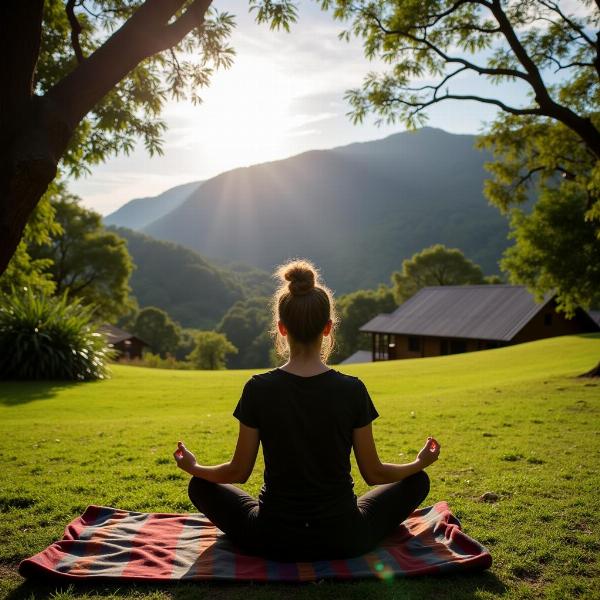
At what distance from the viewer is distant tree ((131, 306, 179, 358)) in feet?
255

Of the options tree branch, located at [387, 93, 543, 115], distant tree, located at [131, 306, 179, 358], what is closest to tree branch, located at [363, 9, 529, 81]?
tree branch, located at [387, 93, 543, 115]

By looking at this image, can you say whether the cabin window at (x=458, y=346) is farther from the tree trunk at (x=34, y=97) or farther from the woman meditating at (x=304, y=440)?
the woman meditating at (x=304, y=440)

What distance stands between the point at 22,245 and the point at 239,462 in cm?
876

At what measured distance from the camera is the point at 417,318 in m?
44.5

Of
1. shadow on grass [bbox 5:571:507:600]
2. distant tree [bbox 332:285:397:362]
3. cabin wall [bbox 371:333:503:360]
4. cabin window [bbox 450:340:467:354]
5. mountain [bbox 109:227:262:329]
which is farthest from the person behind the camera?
mountain [bbox 109:227:262:329]

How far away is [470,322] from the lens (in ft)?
133

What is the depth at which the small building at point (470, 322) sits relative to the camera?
38.5m

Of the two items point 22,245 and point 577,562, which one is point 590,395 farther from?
point 22,245

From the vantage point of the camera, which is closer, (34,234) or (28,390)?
(34,234)

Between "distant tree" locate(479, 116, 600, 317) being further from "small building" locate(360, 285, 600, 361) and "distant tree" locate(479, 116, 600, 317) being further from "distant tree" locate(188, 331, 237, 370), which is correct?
"distant tree" locate(188, 331, 237, 370)

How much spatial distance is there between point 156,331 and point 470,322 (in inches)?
1979

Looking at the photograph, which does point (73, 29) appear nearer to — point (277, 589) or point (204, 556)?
point (204, 556)

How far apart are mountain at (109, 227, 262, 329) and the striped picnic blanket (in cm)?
10750

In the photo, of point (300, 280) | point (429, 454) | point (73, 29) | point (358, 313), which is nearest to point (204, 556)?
point (429, 454)
